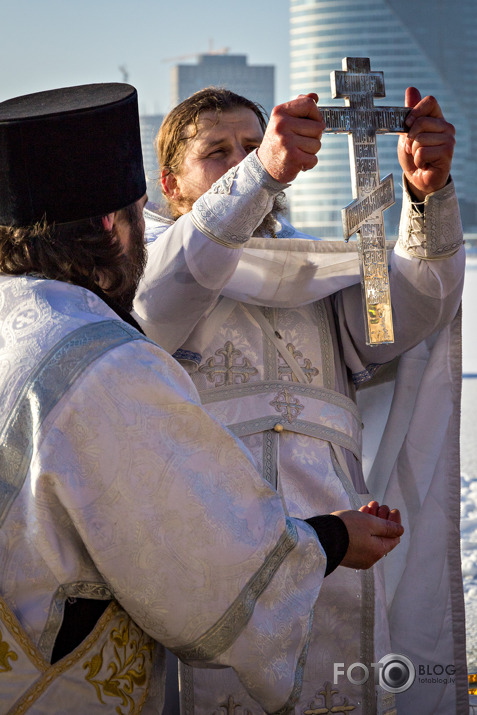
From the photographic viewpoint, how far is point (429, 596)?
2.77 meters

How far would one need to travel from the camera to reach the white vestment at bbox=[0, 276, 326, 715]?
4.96ft

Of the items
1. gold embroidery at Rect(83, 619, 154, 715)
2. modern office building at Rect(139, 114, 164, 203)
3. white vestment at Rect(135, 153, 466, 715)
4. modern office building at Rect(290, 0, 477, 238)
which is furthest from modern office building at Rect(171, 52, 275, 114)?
gold embroidery at Rect(83, 619, 154, 715)

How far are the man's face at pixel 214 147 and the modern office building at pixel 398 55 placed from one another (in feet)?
229

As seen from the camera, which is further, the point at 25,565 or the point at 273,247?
the point at 273,247

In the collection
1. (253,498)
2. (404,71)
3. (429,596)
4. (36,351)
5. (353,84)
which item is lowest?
(404,71)

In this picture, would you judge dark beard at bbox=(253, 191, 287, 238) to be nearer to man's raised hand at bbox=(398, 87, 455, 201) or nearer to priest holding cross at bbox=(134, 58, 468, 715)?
priest holding cross at bbox=(134, 58, 468, 715)

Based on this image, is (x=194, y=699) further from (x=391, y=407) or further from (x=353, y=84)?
(x=353, y=84)

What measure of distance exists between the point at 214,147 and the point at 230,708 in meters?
1.55

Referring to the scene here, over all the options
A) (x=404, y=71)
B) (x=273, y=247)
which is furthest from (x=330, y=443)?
(x=404, y=71)

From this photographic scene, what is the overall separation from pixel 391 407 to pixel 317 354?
16.3 inches

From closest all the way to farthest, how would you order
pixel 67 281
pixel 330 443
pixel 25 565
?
pixel 25 565, pixel 67 281, pixel 330 443

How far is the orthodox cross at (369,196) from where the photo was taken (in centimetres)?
224

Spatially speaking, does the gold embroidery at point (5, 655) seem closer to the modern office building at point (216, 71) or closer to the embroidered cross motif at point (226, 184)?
the embroidered cross motif at point (226, 184)

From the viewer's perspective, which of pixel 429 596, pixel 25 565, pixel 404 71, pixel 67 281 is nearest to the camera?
pixel 25 565
